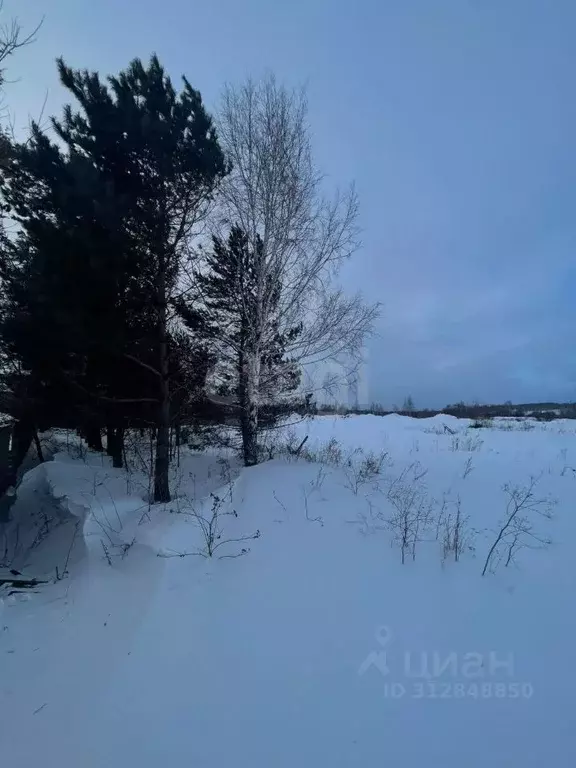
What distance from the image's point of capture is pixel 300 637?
10.0ft

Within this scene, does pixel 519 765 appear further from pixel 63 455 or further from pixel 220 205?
pixel 63 455

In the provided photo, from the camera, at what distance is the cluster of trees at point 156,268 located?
20.2 feet

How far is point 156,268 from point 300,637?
5.73m

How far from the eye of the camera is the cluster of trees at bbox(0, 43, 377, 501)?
20.2 feet

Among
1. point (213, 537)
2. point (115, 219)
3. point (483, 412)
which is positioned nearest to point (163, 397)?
point (115, 219)

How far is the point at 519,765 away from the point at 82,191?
7077 millimetres

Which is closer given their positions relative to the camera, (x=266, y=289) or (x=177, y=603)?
(x=177, y=603)

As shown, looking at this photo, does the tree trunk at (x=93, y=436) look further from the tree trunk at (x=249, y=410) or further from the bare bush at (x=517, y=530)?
the bare bush at (x=517, y=530)

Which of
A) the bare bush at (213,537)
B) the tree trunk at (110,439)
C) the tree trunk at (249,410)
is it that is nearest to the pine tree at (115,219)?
the tree trunk at (249,410)

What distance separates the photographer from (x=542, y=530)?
4727 millimetres

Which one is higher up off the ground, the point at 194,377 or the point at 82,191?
the point at 82,191

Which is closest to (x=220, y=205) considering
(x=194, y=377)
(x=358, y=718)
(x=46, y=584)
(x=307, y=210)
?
(x=307, y=210)

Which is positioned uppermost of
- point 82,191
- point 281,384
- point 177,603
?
point 82,191

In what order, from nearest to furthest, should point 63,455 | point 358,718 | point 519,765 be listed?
1. point 519,765
2. point 358,718
3. point 63,455
